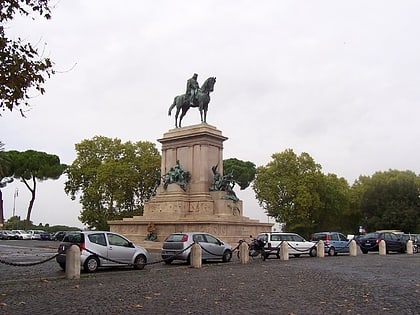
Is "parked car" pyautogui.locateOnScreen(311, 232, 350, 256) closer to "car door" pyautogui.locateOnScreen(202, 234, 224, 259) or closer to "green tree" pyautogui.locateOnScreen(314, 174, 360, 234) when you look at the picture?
"car door" pyautogui.locateOnScreen(202, 234, 224, 259)

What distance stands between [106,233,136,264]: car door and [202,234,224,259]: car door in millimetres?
4305

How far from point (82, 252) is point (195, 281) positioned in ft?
15.3

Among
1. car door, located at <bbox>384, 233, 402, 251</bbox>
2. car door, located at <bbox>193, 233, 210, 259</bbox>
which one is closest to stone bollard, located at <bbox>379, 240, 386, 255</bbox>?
car door, located at <bbox>384, 233, 402, 251</bbox>

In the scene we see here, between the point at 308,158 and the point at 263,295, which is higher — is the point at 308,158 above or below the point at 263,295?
above

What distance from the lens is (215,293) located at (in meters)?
12.3

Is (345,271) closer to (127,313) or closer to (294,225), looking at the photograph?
(127,313)

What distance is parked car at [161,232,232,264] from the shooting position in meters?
21.8

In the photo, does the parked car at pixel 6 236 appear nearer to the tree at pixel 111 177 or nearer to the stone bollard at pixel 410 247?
the tree at pixel 111 177

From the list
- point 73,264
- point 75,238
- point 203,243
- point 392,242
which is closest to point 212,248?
point 203,243

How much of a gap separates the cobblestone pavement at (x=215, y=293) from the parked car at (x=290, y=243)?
830 centimetres

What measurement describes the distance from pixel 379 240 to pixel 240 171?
155 ft

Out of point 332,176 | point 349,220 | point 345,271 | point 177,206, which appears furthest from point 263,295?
point 349,220

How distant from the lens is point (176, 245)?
871 inches

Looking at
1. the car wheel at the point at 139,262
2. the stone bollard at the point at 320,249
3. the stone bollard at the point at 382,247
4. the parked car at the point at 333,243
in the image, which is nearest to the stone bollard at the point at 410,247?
the stone bollard at the point at 382,247
